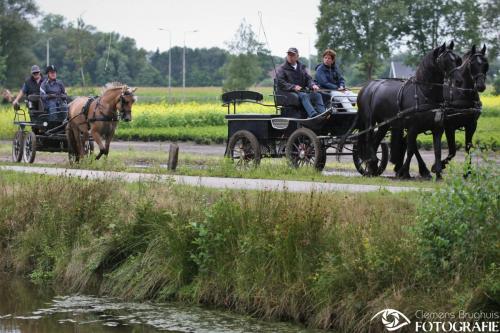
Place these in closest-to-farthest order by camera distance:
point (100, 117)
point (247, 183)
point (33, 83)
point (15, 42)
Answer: point (247, 183)
point (100, 117)
point (33, 83)
point (15, 42)

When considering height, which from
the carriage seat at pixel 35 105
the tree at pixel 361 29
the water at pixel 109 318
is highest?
the tree at pixel 361 29

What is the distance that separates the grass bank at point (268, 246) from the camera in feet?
35.0

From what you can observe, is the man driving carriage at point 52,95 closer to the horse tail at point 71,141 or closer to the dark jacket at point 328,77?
the horse tail at point 71,141

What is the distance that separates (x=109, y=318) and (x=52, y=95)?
12.7 m

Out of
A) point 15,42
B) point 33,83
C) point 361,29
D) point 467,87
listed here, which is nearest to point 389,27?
point 361,29

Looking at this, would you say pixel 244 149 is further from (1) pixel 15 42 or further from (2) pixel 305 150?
(1) pixel 15 42

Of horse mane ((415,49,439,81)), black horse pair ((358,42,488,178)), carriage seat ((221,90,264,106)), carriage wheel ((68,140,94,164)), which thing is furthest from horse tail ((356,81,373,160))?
carriage wheel ((68,140,94,164))

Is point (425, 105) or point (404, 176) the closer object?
point (425, 105)

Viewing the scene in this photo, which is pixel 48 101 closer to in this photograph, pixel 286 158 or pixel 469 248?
pixel 286 158

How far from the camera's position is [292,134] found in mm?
19734

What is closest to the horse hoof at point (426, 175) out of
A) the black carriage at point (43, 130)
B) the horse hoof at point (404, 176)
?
the horse hoof at point (404, 176)

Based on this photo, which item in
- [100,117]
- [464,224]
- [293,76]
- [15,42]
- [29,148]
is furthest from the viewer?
[15,42]

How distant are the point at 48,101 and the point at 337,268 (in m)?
14.5

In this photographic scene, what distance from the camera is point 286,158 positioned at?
19.8 meters
